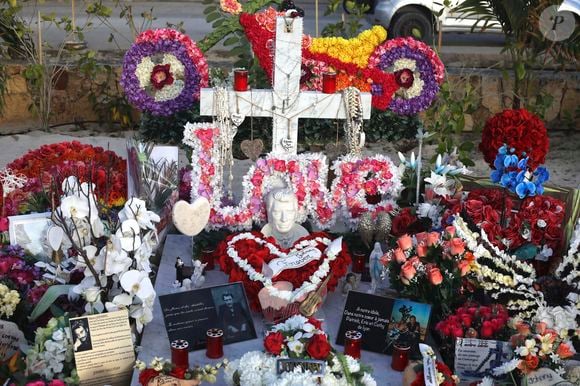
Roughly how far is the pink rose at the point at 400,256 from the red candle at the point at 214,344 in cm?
97

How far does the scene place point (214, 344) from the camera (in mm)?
3428

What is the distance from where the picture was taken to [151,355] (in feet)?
11.5

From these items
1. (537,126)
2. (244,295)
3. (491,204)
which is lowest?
(244,295)

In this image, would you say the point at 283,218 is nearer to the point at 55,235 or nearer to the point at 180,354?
the point at 180,354

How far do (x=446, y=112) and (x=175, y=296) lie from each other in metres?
3.76

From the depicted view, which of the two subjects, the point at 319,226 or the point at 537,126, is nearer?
the point at 537,126

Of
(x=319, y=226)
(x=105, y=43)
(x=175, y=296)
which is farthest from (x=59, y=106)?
Answer: (x=175, y=296)

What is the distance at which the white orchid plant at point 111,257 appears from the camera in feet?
10.8

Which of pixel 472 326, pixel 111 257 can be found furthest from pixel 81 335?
pixel 472 326

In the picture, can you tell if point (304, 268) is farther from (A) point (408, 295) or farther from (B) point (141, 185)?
(B) point (141, 185)

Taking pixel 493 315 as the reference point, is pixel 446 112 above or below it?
above

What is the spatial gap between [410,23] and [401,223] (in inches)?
257

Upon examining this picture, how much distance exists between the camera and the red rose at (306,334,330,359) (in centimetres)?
300

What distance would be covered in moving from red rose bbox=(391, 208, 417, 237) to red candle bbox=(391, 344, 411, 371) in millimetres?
1063
